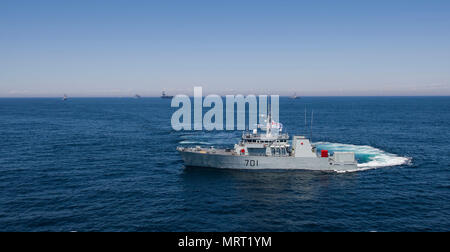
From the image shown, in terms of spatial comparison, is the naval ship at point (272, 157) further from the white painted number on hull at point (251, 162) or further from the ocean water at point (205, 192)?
the ocean water at point (205, 192)

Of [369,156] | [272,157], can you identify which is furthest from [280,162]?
[369,156]

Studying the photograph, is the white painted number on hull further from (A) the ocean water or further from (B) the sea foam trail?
(B) the sea foam trail

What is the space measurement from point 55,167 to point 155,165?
18.5 meters

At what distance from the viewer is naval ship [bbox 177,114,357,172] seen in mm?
54812

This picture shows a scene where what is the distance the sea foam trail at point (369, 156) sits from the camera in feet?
191

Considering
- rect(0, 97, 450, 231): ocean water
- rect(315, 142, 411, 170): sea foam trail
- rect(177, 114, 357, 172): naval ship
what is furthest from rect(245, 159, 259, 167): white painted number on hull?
rect(315, 142, 411, 170): sea foam trail

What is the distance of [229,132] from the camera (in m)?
101

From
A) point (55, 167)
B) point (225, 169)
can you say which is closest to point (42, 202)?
point (55, 167)

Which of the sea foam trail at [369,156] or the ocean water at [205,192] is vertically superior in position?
the sea foam trail at [369,156]

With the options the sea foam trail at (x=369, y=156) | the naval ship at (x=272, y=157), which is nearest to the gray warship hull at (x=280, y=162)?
the naval ship at (x=272, y=157)

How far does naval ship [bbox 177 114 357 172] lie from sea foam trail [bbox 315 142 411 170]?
20.0 ft

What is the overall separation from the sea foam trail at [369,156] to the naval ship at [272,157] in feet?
20.0
